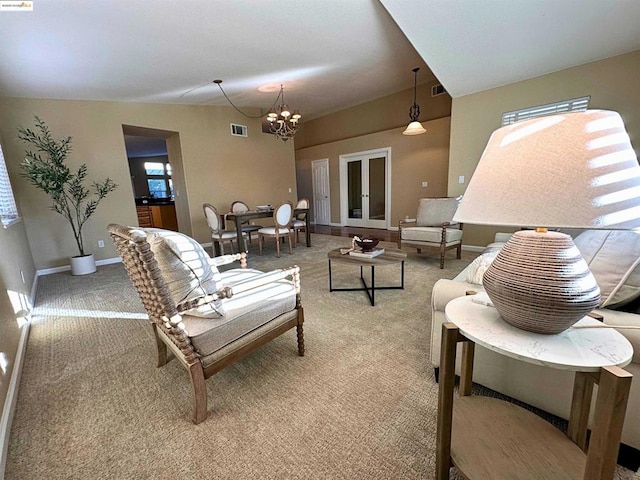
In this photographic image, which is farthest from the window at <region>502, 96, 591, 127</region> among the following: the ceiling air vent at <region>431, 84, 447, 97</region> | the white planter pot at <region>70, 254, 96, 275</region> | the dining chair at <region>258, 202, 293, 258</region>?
the white planter pot at <region>70, 254, 96, 275</region>

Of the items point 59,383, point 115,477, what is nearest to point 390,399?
point 115,477

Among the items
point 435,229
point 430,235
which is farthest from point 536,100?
point 430,235

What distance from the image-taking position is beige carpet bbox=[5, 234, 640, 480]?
42.2 inches

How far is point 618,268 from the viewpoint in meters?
1.03

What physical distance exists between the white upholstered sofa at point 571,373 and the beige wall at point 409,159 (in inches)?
193

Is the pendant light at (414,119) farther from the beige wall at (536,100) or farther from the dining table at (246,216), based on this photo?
the dining table at (246,216)

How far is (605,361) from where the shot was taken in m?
0.67

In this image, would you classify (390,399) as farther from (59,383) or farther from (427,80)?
(427,80)

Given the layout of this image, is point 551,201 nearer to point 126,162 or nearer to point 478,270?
point 478,270

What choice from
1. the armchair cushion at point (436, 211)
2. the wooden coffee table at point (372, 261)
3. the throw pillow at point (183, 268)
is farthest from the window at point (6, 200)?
the armchair cushion at point (436, 211)

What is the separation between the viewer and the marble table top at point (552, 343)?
680 millimetres

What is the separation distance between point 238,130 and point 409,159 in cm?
390

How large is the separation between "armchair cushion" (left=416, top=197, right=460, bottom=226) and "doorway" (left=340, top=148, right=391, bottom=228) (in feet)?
8.60

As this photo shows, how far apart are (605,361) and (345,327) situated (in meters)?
1.56
